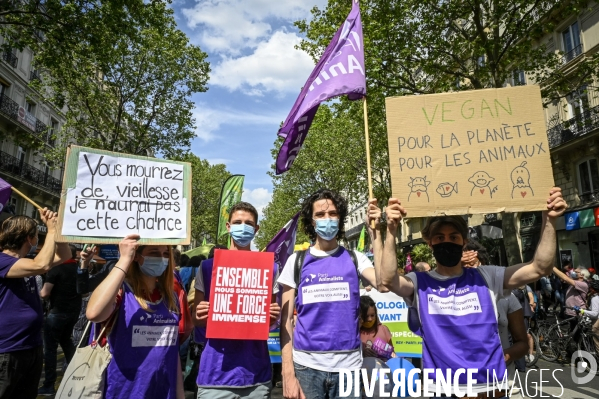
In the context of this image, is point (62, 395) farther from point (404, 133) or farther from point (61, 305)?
point (61, 305)

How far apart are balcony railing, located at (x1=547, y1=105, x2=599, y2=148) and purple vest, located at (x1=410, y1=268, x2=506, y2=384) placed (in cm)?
1898

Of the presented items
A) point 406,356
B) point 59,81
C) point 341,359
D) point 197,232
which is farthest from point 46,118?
point 341,359

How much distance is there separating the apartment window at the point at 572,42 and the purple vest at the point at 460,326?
2147cm

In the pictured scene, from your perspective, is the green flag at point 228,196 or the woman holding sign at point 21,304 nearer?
the woman holding sign at point 21,304

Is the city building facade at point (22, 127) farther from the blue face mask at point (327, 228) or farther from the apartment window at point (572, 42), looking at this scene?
the apartment window at point (572, 42)

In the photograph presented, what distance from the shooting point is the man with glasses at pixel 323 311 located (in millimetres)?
2725

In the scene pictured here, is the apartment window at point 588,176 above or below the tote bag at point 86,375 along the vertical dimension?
above

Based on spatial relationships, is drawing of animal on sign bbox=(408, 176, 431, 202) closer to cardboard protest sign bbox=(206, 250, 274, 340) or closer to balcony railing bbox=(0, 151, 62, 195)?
cardboard protest sign bbox=(206, 250, 274, 340)

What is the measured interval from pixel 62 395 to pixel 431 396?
202 centimetres

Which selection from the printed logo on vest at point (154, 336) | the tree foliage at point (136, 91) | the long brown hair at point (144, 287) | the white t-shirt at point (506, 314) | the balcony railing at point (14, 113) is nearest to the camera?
the printed logo on vest at point (154, 336)

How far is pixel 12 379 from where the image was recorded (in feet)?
10.4

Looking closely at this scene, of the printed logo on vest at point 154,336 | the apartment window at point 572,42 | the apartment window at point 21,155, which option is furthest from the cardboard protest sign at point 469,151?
the apartment window at point 21,155

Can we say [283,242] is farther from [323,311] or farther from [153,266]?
[153,266]

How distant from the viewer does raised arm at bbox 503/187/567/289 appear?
2588 mm
